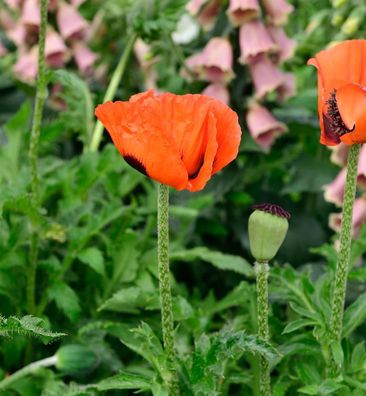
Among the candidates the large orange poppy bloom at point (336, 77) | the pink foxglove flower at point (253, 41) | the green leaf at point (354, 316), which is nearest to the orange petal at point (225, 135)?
the large orange poppy bloom at point (336, 77)

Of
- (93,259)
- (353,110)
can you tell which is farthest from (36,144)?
(353,110)

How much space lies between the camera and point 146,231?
1.47 metres

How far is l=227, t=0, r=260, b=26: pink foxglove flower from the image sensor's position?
5.40ft

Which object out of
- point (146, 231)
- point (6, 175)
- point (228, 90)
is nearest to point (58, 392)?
point (146, 231)

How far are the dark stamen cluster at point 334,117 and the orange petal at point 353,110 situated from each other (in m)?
0.02

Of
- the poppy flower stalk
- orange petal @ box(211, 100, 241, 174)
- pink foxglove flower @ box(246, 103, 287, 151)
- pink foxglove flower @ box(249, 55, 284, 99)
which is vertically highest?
pink foxglove flower @ box(249, 55, 284, 99)

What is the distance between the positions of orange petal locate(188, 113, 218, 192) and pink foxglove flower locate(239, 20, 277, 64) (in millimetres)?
911

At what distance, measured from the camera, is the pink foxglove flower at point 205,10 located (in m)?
1.73

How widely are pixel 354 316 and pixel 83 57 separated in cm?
108

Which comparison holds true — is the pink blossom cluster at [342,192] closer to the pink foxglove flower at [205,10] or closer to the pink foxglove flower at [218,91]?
the pink foxglove flower at [218,91]

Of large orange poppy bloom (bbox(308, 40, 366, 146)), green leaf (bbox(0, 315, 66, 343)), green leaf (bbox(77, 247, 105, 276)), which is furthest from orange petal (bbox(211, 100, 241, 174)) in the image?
green leaf (bbox(77, 247, 105, 276))

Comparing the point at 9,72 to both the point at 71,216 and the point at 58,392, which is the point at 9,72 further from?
the point at 58,392

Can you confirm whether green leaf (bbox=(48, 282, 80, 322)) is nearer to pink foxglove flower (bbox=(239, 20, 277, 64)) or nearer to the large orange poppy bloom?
the large orange poppy bloom

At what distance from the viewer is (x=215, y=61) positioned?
5.54 feet
